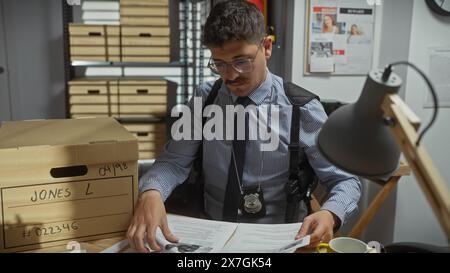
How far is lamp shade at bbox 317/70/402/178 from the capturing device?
44cm

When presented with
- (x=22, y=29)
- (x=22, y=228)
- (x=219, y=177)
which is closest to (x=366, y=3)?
(x=219, y=177)

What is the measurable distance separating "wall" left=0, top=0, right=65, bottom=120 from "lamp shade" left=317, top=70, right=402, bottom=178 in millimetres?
2426

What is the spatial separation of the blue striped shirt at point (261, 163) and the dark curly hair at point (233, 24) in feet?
0.55

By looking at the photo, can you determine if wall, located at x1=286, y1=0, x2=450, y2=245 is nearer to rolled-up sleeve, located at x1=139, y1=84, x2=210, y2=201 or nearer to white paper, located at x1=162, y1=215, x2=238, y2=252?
rolled-up sleeve, located at x1=139, y1=84, x2=210, y2=201

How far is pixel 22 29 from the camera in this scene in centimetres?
253

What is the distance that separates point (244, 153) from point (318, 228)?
357mm

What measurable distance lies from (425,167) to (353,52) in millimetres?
1764

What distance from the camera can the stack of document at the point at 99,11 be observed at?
8.52 feet

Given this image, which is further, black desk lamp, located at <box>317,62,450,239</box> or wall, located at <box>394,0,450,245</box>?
wall, located at <box>394,0,450,245</box>

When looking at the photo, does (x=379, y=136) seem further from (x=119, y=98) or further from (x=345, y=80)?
(x=119, y=98)

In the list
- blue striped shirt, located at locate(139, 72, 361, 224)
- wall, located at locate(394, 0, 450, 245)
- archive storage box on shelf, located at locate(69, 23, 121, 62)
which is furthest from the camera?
archive storage box on shelf, located at locate(69, 23, 121, 62)

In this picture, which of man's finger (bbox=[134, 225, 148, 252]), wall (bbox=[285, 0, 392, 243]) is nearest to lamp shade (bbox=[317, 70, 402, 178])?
man's finger (bbox=[134, 225, 148, 252])
